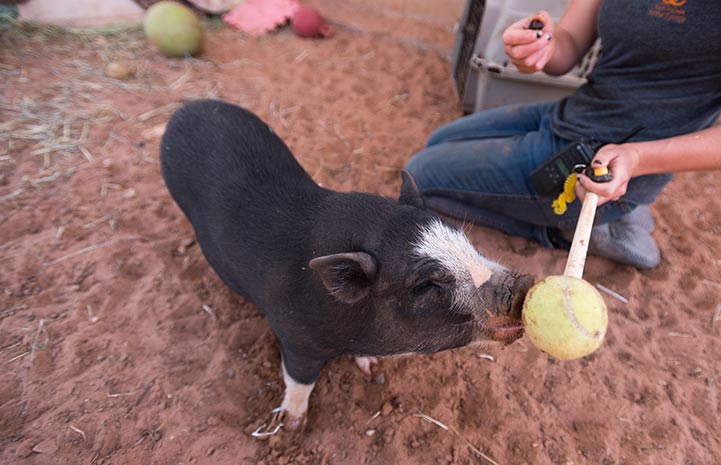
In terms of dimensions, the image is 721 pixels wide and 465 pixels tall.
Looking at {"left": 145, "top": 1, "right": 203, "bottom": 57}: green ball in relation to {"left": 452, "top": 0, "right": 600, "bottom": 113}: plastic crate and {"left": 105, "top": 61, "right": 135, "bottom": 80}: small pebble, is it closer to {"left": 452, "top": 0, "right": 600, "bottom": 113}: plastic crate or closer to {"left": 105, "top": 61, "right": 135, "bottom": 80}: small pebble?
{"left": 105, "top": 61, "right": 135, "bottom": 80}: small pebble

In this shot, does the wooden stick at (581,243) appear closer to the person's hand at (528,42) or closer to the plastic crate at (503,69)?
the person's hand at (528,42)

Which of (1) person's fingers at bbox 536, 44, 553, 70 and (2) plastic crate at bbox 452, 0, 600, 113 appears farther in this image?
(2) plastic crate at bbox 452, 0, 600, 113

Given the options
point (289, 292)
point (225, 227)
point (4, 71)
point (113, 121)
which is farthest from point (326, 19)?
point (289, 292)

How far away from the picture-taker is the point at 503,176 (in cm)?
249

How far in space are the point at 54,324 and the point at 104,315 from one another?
0.23m

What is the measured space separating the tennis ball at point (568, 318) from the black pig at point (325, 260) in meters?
0.20

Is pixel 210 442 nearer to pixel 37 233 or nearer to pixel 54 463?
pixel 54 463

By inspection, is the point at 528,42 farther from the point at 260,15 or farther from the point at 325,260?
the point at 260,15

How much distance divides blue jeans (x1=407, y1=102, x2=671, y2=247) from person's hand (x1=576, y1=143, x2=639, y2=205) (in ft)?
1.81

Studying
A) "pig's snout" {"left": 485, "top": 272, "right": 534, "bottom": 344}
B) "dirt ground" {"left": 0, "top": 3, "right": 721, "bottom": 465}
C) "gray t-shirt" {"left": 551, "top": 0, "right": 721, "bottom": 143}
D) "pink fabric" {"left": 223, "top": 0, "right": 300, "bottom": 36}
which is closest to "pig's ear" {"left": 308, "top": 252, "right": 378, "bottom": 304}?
"pig's snout" {"left": 485, "top": 272, "right": 534, "bottom": 344}

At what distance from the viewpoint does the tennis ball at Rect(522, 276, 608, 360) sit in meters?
1.19

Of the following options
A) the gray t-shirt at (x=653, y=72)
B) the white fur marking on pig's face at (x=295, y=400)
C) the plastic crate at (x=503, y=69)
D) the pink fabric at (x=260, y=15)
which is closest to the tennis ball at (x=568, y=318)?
the white fur marking on pig's face at (x=295, y=400)

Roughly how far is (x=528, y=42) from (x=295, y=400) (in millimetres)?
1906

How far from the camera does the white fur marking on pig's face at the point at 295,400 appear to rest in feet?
6.27
